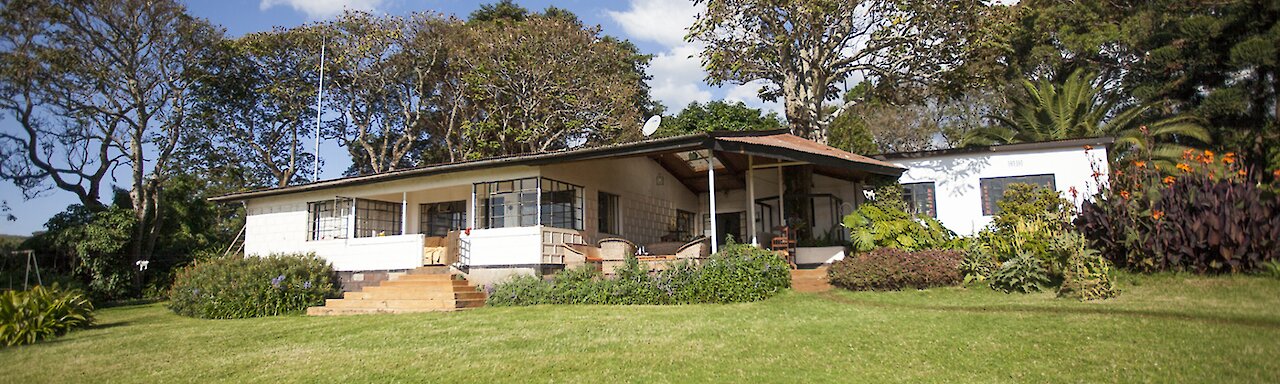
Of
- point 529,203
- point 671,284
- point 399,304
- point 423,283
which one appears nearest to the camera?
point 671,284

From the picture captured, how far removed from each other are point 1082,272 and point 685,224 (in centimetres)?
1221

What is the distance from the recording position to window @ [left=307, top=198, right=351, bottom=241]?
1862 cm

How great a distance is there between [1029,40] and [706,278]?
22183 mm

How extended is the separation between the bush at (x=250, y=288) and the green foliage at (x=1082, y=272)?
44.0ft

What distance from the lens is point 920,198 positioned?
1702 centimetres

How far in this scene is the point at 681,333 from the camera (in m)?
8.42

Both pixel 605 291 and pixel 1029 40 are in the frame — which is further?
pixel 1029 40

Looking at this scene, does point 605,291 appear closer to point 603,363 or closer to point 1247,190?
point 603,363

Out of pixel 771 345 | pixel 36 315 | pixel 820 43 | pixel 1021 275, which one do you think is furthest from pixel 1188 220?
pixel 36 315

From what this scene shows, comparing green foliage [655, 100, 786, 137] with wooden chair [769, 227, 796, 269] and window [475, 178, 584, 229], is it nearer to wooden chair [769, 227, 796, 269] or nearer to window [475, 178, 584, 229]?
window [475, 178, 584, 229]

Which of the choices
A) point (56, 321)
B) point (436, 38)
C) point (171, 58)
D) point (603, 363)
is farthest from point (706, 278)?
point (171, 58)

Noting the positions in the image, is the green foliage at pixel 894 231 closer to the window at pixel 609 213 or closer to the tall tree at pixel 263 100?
the window at pixel 609 213

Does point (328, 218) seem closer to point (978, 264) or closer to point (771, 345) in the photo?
point (771, 345)

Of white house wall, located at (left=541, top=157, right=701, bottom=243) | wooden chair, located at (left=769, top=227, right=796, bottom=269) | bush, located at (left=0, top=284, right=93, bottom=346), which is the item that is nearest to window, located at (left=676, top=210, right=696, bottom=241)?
white house wall, located at (left=541, top=157, right=701, bottom=243)
